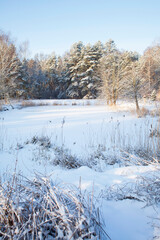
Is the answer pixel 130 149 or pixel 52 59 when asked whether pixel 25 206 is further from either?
pixel 52 59

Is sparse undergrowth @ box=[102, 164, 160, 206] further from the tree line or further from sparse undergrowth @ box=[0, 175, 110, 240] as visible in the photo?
the tree line

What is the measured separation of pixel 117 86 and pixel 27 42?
1966 cm

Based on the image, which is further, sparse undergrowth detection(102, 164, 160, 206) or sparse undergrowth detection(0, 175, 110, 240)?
sparse undergrowth detection(102, 164, 160, 206)

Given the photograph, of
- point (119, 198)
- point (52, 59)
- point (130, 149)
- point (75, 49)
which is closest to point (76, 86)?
point (75, 49)

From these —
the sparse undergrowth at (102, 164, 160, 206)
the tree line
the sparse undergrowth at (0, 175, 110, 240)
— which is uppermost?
the tree line

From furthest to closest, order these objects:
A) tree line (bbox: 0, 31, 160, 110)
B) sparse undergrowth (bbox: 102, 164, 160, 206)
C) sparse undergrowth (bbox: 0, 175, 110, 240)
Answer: tree line (bbox: 0, 31, 160, 110) → sparse undergrowth (bbox: 102, 164, 160, 206) → sparse undergrowth (bbox: 0, 175, 110, 240)

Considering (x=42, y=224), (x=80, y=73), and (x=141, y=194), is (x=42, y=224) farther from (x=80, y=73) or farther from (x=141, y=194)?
(x=80, y=73)

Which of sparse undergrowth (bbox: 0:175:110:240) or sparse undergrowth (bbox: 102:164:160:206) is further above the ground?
sparse undergrowth (bbox: 0:175:110:240)

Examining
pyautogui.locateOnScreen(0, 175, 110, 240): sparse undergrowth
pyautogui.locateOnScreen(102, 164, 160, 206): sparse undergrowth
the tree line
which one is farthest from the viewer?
the tree line

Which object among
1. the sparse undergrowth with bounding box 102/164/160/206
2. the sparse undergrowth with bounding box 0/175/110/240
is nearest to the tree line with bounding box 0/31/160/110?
the sparse undergrowth with bounding box 102/164/160/206

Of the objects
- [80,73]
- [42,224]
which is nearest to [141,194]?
[42,224]

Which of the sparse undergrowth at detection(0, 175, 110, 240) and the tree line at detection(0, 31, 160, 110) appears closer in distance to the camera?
the sparse undergrowth at detection(0, 175, 110, 240)

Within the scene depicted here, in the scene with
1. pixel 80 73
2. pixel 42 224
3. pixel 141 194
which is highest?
pixel 80 73

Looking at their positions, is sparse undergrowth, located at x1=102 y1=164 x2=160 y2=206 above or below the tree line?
below
